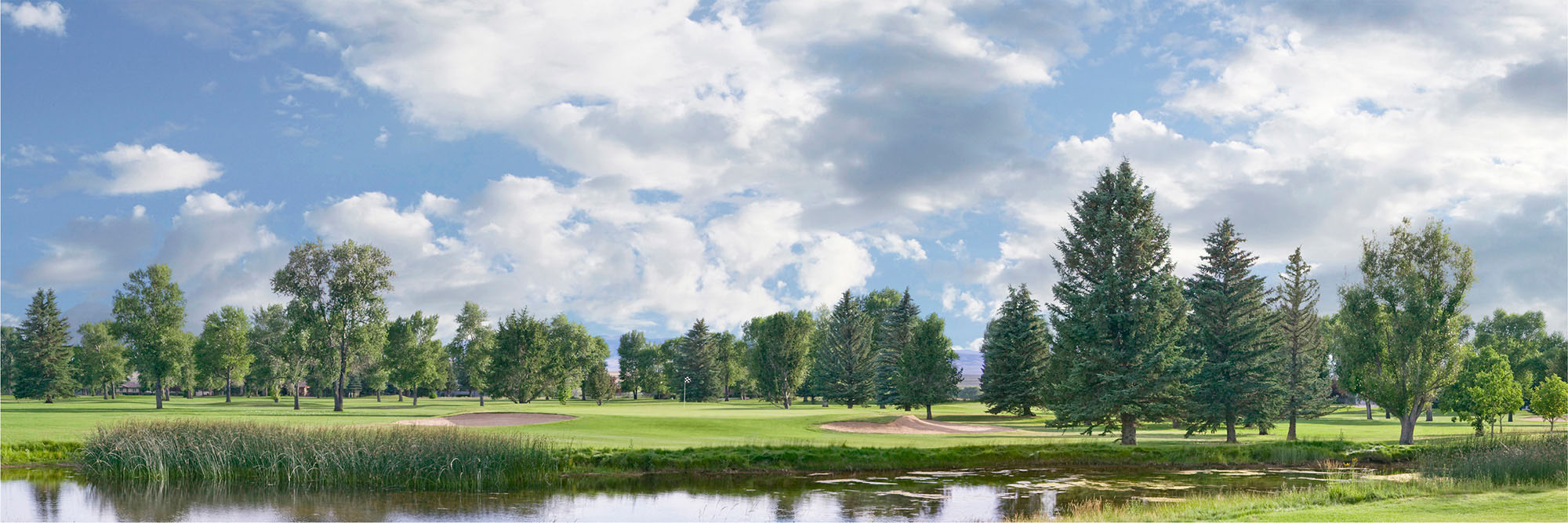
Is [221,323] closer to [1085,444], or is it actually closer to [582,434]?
[582,434]

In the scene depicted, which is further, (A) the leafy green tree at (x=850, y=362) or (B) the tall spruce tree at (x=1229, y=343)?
(A) the leafy green tree at (x=850, y=362)

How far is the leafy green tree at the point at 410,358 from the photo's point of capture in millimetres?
78938

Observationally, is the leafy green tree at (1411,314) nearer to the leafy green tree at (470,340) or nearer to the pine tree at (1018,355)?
the pine tree at (1018,355)

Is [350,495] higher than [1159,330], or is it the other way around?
[1159,330]

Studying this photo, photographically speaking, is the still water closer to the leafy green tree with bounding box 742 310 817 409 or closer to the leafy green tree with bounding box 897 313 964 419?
the leafy green tree with bounding box 897 313 964 419

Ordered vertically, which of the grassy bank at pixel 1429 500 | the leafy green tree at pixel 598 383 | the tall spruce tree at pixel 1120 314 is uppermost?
the tall spruce tree at pixel 1120 314

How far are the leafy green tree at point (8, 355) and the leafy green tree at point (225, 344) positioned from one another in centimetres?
1301

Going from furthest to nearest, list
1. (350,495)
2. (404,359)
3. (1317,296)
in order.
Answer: (404,359) < (1317,296) < (350,495)

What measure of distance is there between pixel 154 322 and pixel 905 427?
56997 mm

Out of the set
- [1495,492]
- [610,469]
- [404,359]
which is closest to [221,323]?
[404,359]

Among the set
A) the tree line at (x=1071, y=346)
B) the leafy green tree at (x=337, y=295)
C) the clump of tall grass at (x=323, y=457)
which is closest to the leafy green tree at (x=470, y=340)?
the tree line at (x=1071, y=346)

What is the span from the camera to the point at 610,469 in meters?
27.3

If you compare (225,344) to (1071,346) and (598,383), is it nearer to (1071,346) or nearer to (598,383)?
(598,383)

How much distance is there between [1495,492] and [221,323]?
96257 mm
